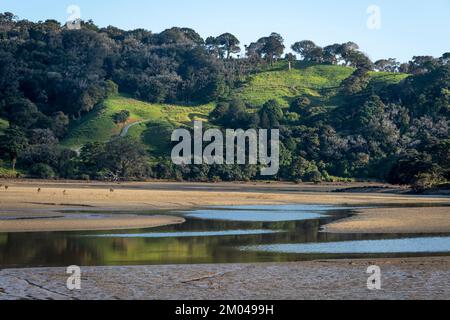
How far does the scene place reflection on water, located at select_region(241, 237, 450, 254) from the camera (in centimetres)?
2311

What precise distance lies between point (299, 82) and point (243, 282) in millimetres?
135399

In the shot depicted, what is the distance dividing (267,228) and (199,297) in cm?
Result: 1622

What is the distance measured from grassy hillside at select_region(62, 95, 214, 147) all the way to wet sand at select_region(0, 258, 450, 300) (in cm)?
8313

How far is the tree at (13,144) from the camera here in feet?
274

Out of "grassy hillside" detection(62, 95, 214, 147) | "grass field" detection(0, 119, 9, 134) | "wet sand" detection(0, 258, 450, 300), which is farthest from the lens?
"grassy hillside" detection(62, 95, 214, 147)

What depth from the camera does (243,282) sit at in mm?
17188

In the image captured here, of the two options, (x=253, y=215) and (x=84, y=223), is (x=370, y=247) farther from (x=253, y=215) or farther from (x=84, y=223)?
(x=253, y=215)

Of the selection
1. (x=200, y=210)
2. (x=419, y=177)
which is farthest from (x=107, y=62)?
(x=200, y=210)

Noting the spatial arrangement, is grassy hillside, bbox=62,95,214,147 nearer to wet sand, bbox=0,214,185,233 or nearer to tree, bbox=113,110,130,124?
tree, bbox=113,110,130,124

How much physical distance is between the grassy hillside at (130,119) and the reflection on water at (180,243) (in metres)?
70.2

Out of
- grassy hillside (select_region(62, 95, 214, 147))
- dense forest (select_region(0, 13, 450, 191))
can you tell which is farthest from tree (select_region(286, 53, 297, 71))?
grassy hillside (select_region(62, 95, 214, 147))

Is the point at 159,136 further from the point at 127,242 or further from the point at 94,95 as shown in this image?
the point at 127,242

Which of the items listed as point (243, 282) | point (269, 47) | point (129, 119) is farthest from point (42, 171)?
point (269, 47)

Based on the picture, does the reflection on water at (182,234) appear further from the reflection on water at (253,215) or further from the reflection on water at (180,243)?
the reflection on water at (253,215)
